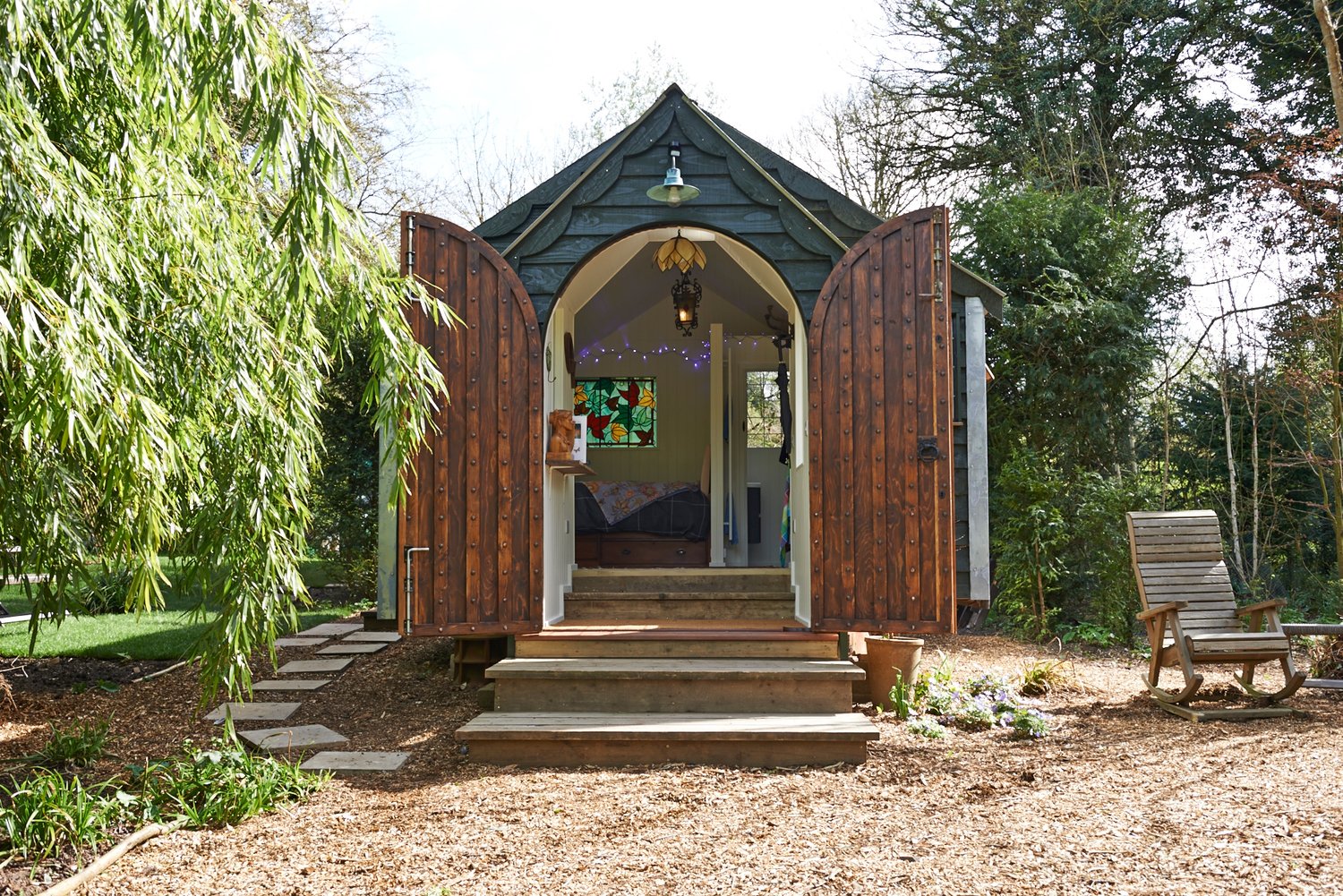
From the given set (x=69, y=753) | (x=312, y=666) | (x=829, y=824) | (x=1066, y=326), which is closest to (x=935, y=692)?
(x=829, y=824)

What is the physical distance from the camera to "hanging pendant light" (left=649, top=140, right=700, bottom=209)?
16.9 feet

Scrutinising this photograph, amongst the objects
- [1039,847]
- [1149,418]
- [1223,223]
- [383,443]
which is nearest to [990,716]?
[1039,847]

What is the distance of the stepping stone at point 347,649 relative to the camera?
275 inches

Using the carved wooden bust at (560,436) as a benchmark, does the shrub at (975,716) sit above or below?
below

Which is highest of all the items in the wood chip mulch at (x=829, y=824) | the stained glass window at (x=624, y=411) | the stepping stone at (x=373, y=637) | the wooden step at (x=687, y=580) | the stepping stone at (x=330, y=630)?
the stained glass window at (x=624, y=411)

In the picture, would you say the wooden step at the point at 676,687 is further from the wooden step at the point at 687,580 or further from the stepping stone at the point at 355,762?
the wooden step at the point at 687,580

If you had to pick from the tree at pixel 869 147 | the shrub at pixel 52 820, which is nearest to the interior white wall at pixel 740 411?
the shrub at pixel 52 820

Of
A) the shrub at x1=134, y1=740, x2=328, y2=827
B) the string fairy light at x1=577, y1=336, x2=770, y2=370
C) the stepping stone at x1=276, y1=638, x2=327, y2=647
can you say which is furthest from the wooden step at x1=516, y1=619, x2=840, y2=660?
the string fairy light at x1=577, y1=336, x2=770, y2=370

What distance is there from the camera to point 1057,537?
8672mm

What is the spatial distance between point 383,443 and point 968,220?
22.7 ft

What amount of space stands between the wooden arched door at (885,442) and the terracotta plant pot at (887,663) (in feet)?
1.96

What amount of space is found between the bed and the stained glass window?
3.23 feet

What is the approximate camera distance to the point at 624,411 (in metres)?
8.65

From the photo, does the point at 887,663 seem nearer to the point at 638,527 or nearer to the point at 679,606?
the point at 679,606
